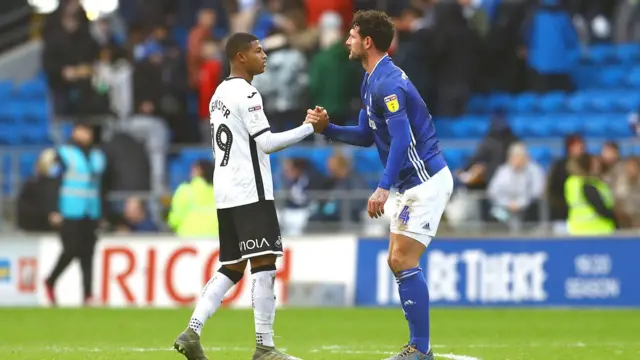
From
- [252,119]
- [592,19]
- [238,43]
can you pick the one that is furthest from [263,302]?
[592,19]

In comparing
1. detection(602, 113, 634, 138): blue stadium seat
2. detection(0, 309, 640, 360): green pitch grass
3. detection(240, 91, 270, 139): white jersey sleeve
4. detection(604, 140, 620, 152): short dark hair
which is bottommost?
detection(0, 309, 640, 360): green pitch grass

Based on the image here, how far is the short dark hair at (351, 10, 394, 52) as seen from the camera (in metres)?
10.1

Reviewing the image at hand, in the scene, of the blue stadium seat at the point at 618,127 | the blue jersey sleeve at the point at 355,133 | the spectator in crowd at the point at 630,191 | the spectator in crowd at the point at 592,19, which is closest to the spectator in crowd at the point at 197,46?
the spectator in crowd at the point at 592,19

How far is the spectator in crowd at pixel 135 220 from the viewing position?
21438 millimetres

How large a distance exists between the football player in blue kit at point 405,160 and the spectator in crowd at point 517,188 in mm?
9547

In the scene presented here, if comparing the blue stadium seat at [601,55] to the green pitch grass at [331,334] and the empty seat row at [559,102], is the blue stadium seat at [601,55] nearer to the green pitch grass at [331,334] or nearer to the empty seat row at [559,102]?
the empty seat row at [559,102]

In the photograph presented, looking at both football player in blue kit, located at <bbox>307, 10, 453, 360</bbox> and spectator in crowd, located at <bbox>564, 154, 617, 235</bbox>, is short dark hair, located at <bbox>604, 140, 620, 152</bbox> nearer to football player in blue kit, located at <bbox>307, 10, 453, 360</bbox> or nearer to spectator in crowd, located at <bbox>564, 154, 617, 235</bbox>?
spectator in crowd, located at <bbox>564, 154, 617, 235</bbox>

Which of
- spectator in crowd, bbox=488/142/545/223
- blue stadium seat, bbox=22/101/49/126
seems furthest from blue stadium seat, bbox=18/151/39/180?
spectator in crowd, bbox=488/142/545/223

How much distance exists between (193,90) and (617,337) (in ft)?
41.0

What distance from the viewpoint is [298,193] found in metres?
20.6

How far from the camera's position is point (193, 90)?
24484 millimetres

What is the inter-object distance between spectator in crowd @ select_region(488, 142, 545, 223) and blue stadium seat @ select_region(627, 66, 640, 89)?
415 cm

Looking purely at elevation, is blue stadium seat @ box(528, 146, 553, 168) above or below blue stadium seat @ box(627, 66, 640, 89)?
below

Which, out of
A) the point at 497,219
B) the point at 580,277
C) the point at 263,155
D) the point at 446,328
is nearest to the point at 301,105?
the point at 497,219
